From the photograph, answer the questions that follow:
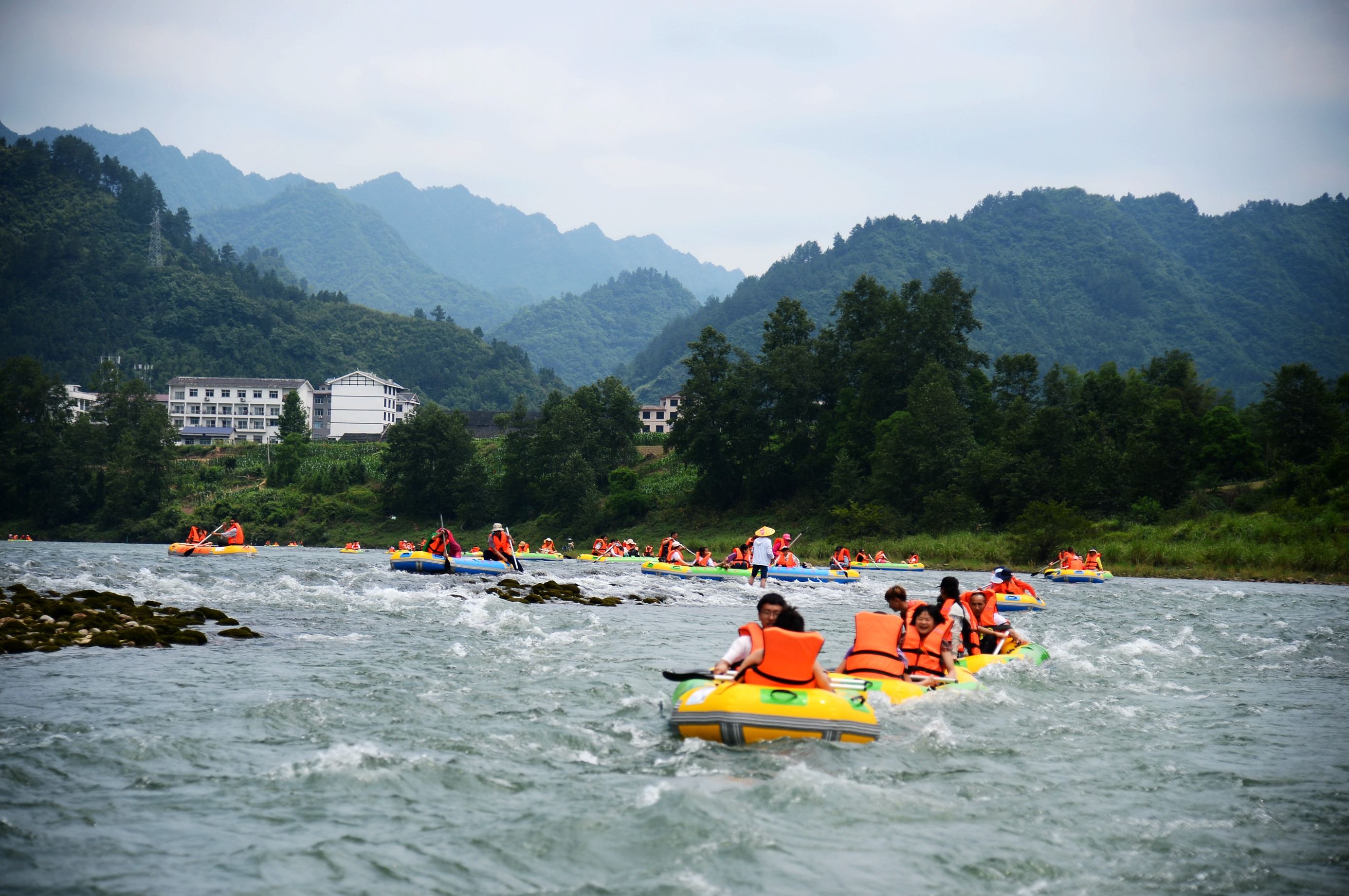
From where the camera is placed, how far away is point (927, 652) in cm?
1186

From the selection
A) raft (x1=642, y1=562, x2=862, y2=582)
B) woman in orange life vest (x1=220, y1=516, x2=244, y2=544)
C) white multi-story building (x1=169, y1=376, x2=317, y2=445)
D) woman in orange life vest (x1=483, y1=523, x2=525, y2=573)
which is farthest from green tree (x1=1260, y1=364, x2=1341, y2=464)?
white multi-story building (x1=169, y1=376, x2=317, y2=445)

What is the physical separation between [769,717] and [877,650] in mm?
2760

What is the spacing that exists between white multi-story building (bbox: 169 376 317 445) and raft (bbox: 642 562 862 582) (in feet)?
307

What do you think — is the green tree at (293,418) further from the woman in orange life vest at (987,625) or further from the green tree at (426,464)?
the woman in orange life vest at (987,625)

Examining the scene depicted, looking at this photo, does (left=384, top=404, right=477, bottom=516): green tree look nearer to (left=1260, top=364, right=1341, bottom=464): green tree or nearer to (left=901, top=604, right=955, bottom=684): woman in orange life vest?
(left=1260, top=364, right=1341, bottom=464): green tree

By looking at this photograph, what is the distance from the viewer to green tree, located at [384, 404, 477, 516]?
243ft

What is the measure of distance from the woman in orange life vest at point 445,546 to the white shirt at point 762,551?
989cm

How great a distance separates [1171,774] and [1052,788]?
1.56 metres

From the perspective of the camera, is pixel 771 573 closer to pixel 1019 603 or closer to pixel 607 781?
pixel 1019 603

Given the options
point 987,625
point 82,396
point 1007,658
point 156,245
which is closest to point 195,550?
point 987,625

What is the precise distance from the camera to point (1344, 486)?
40.9m

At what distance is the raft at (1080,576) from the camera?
113 ft

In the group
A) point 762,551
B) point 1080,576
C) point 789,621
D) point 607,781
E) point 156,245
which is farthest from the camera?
point 156,245

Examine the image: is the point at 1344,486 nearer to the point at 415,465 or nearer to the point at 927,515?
the point at 927,515
